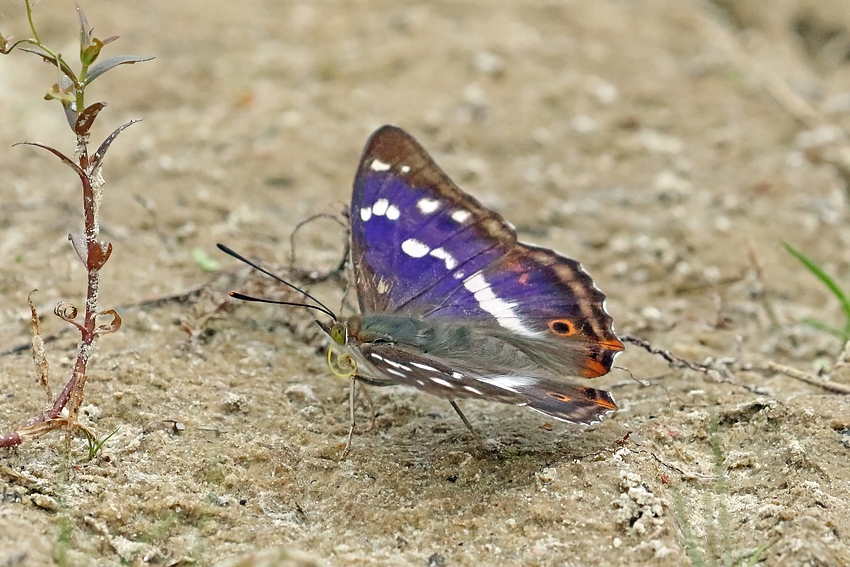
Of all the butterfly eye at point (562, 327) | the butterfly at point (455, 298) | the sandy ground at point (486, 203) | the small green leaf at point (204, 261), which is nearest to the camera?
the sandy ground at point (486, 203)

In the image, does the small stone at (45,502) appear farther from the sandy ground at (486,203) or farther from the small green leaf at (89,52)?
the small green leaf at (89,52)

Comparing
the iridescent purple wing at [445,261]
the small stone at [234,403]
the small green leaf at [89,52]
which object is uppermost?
the small green leaf at [89,52]

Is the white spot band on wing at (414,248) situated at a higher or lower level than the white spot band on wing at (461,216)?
lower

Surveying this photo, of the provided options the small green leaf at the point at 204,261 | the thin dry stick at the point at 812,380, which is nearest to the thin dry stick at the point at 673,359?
the thin dry stick at the point at 812,380

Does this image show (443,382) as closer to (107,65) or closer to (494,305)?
(494,305)

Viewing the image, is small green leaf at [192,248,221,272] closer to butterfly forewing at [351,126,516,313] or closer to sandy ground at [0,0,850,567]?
sandy ground at [0,0,850,567]

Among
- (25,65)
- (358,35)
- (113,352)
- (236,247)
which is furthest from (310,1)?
(113,352)

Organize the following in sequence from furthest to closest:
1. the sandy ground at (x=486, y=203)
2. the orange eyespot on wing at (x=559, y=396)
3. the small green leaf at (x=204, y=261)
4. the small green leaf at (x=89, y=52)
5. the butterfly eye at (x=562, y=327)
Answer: the small green leaf at (x=204, y=261), the butterfly eye at (x=562, y=327), the orange eyespot on wing at (x=559, y=396), the sandy ground at (x=486, y=203), the small green leaf at (x=89, y=52)

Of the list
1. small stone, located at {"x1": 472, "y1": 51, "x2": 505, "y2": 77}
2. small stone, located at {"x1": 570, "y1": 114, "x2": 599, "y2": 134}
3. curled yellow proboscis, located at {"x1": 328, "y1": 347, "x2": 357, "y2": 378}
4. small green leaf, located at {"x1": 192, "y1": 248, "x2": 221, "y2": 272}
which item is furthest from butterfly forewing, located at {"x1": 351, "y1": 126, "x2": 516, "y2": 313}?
small stone, located at {"x1": 472, "y1": 51, "x2": 505, "y2": 77}
